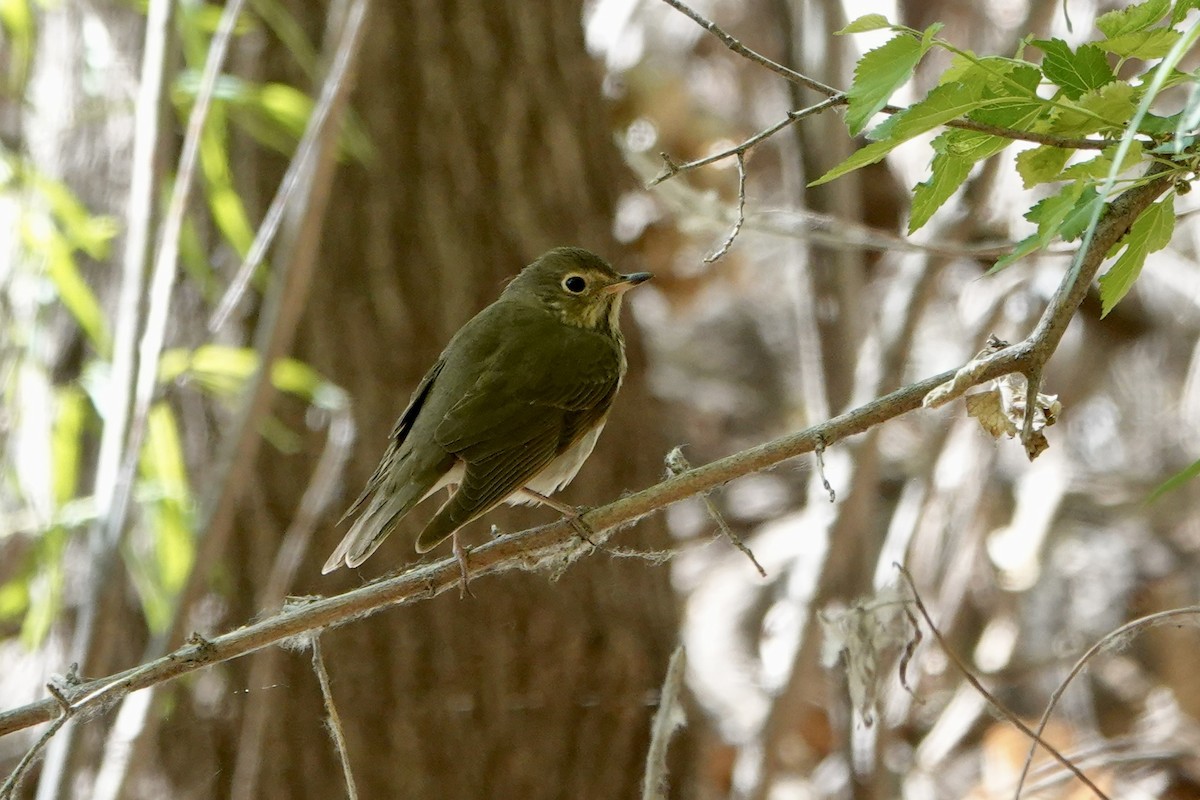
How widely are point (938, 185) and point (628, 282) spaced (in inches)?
71.0

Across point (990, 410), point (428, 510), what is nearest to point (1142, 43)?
point (990, 410)

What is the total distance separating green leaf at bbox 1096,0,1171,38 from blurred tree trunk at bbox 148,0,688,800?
295 cm

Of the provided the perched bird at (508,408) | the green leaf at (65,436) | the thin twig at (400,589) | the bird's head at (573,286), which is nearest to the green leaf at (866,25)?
the thin twig at (400,589)

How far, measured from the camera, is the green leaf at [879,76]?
5.11ft

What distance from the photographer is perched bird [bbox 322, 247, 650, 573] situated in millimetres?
2797

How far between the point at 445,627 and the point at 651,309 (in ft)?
16.7

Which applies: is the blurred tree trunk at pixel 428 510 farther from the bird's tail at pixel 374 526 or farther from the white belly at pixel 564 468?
the bird's tail at pixel 374 526

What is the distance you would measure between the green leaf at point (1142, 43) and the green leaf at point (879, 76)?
0.23 metres

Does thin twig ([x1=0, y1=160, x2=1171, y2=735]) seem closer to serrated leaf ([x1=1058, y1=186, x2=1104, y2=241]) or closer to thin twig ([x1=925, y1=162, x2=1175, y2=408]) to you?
thin twig ([x1=925, y1=162, x2=1175, y2=408])

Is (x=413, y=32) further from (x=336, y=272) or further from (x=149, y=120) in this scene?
(x=149, y=120)

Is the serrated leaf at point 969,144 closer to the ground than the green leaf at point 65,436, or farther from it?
closer to the ground

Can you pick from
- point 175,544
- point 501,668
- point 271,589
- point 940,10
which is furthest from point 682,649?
point 940,10

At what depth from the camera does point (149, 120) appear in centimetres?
311

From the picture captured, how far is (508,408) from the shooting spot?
306 centimetres
